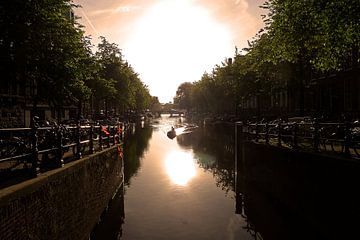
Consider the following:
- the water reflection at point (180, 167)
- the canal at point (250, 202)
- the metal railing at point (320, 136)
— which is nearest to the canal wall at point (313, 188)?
the canal at point (250, 202)

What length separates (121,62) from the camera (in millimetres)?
50969

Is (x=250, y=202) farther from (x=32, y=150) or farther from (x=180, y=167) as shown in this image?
(x=32, y=150)

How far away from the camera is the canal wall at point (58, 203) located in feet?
17.5

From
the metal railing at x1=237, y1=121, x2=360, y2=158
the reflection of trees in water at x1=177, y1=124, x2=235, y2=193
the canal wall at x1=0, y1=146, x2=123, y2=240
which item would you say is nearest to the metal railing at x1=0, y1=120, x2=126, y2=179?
the canal wall at x1=0, y1=146, x2=123, y2=240

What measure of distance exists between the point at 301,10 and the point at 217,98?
48.9 metres

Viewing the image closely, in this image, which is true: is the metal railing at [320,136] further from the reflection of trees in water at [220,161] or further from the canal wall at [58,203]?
the canal wall at [58,203]

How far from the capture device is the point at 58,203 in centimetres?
718

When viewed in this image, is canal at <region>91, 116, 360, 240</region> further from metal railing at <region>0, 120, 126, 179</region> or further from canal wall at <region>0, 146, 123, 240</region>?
metal railing at <region>0, 120, 126, 179</region>

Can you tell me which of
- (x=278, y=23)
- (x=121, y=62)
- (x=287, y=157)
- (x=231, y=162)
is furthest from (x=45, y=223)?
(x=121, y=62)

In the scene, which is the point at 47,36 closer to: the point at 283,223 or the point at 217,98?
the point at 283,223

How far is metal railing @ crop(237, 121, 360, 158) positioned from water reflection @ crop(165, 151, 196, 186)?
3.97m

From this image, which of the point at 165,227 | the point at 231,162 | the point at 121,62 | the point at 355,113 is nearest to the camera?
the point at 165,227

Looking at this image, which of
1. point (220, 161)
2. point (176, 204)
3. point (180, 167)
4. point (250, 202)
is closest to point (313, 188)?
point (250, 202)

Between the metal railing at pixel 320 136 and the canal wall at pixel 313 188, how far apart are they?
462 mm
